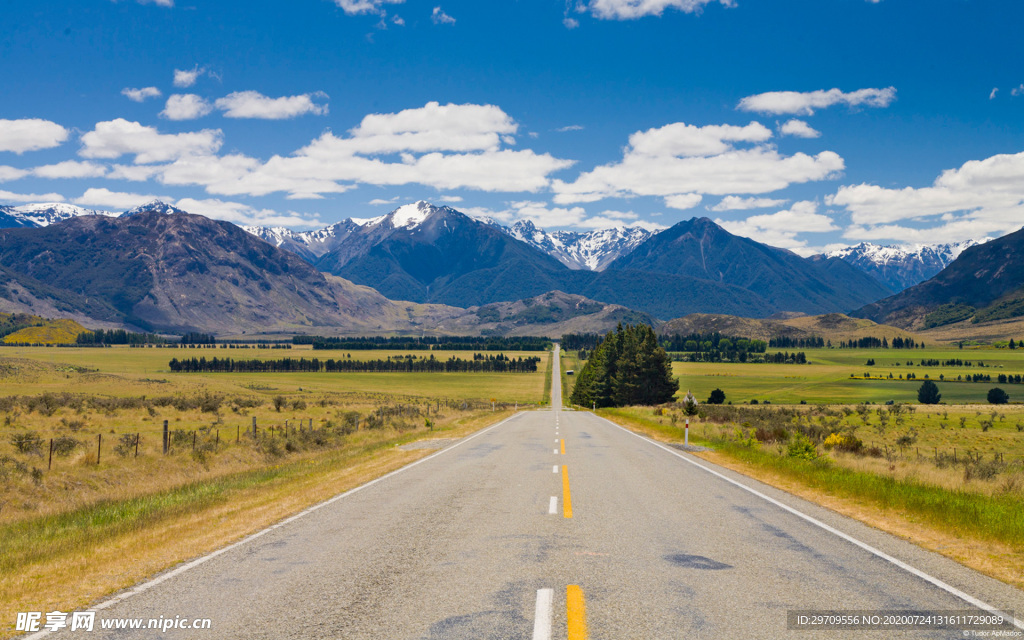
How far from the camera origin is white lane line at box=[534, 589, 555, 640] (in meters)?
6.04

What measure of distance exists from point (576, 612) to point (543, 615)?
37 cm

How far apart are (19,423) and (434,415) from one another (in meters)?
28.6

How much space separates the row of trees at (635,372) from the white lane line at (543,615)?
2855 inches

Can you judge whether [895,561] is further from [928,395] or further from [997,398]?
[997,398]

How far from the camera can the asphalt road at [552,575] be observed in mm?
6422

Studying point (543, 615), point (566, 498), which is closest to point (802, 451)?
point (566, 498)

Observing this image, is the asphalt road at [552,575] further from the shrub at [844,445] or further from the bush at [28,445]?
the bush at [28,445]

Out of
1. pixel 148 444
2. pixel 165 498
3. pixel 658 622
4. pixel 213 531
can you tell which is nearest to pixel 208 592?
pixel 213 531

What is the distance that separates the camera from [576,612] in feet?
21.8

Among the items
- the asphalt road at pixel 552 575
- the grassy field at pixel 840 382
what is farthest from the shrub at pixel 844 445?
the grassy field at pixel 840 382

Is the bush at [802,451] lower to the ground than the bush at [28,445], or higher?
higher

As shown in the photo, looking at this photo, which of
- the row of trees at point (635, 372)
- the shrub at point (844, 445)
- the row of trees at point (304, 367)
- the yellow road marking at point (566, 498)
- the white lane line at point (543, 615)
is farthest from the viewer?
the row of trees at point (304, 367)

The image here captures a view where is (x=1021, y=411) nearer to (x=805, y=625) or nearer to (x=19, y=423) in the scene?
(x=805, y=625)

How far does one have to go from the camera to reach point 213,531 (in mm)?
11016
